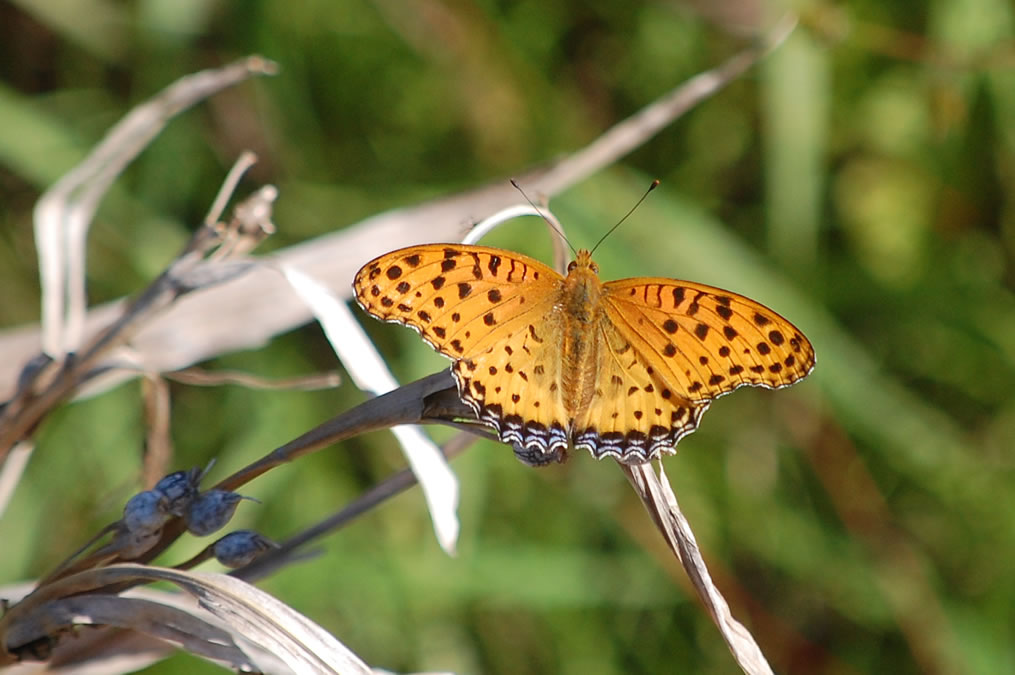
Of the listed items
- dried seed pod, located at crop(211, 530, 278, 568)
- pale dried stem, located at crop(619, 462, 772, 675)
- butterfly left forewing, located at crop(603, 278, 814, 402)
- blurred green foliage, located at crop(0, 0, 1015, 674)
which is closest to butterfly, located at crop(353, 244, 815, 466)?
butterfly left forewing, located at crop(603, 278, 814, 402)

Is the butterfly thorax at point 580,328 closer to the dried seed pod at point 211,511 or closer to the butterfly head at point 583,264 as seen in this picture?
the butterfly head at point 583,264

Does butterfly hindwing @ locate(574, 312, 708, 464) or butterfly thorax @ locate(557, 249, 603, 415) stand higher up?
butterfly thorax @ locate(557, 249, 603, 415)

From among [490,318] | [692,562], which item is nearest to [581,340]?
[490,318]

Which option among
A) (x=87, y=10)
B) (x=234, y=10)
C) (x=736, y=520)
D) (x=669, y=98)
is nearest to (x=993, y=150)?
(x=736, y=520)

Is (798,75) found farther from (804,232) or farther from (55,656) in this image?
(55,656)

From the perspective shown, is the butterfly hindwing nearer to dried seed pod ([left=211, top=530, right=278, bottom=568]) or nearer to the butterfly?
the butterfly

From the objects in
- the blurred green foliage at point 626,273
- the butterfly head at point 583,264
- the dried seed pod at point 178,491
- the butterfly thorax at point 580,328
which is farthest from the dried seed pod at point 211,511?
the blurred green foliage at point 626,273
